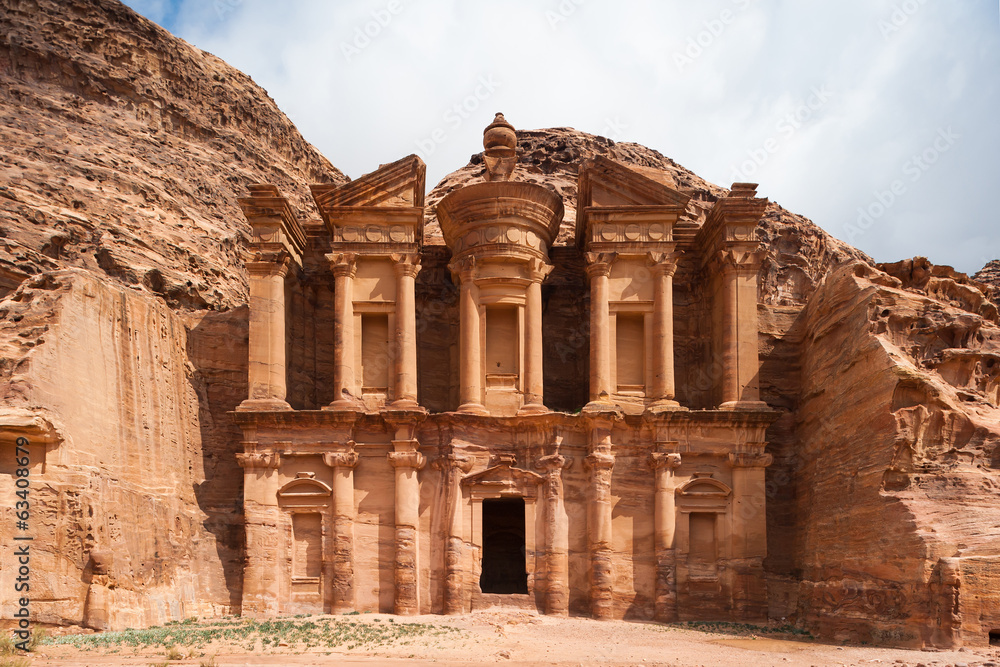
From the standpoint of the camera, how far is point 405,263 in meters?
26.6

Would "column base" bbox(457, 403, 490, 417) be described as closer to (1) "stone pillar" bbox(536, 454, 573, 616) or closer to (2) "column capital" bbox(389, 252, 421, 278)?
(1) "stone pillar" bbox(536, 454, 573, 616)

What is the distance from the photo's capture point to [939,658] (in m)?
17.0

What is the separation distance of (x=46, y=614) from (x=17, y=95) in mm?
21456

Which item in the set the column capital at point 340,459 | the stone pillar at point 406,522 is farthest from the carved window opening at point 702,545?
the column capital at point 340,459

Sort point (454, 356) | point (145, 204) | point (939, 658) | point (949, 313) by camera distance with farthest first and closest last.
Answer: point (145, 204) < point (454, 356) < point (949, 313) < point (939, 658)

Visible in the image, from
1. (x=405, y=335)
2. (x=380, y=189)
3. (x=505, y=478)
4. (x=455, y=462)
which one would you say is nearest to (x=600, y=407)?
(x=505, y=478)

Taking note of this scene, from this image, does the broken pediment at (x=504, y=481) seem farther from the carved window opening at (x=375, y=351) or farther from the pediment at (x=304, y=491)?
the carved window opening at (x=375, y=351)

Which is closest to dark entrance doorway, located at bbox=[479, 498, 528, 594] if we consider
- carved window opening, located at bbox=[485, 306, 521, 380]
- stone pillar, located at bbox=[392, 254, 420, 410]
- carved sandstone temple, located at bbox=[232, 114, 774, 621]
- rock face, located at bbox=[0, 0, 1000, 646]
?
carved sandstone temple, located at bbox=[232, 114, 774, 621]

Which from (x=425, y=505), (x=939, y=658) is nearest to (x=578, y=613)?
(x=425, y=505)

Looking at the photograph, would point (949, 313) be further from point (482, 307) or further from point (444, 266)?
point (444, 266)

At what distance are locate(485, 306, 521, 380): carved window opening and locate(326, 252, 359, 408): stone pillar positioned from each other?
4053 millimetres

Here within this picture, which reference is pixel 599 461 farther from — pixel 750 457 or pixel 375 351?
pixel 375 351

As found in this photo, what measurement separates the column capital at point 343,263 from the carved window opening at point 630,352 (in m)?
8.18

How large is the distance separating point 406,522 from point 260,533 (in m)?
4.00
